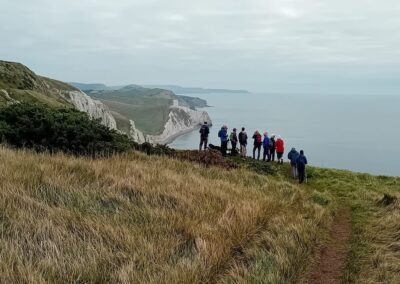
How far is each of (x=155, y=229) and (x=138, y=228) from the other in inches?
12.8

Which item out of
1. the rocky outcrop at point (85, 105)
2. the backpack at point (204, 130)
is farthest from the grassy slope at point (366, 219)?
the rocky outcrop at point (85, 105)

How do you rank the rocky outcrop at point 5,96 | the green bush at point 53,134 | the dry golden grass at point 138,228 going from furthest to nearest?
1. the rocky outcrop at point 5,96
2. the green bush at point 53,134
3. the dry golden grass at point 138,228

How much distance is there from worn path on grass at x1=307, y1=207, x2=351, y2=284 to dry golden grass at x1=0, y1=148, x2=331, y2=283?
27 centimetres

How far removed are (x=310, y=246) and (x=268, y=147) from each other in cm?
1698

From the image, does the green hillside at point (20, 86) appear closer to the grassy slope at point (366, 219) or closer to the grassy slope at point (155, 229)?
the grassy slope at point (366, 219)

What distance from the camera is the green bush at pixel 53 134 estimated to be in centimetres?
1655

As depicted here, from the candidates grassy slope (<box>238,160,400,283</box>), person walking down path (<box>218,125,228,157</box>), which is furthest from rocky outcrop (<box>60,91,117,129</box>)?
grassy slope (<box>238,160,400,283</box>)

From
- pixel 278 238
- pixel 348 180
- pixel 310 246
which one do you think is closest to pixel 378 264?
pixel 310 246

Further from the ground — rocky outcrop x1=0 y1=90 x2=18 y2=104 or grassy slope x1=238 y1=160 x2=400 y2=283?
rocky outcrop x1=0 y1=90 x2=18 y2=104

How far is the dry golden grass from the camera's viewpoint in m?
6.48

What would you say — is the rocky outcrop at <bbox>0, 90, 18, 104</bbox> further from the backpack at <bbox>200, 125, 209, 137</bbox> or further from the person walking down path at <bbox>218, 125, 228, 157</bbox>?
the person walking down path at <bbox>218, 125, 228, 157</bbox>

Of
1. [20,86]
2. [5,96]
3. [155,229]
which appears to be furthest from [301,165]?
[20,86]

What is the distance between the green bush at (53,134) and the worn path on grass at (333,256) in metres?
8.93

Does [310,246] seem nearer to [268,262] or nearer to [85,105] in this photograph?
[268,262]
